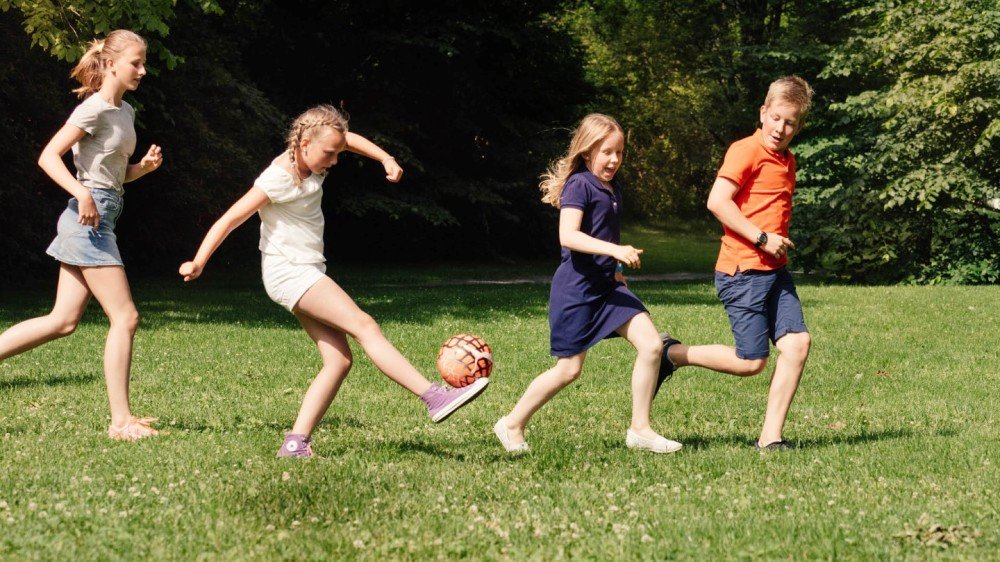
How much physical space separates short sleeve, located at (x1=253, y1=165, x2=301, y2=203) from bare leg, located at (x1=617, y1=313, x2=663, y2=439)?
1.95 metres

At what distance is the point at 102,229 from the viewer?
6402 mm

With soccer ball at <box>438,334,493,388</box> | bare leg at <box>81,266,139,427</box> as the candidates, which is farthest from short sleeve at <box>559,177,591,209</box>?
Result: bare leg at <box>81,266,139,427</box>

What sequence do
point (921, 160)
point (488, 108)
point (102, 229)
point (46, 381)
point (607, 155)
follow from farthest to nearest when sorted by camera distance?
point (488, 108) < point (921, 160) < point (46, 381) < point (102, 229) < point (607, 155)

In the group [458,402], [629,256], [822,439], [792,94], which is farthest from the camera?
[822,439]

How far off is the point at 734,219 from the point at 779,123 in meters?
0.61

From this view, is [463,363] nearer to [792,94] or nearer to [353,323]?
[353,323]

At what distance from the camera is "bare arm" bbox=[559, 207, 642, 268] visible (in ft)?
18.0

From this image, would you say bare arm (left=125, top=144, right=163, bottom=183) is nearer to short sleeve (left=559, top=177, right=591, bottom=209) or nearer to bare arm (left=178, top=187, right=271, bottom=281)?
bare arm (left=178, top=187, right=271, bottom=281)

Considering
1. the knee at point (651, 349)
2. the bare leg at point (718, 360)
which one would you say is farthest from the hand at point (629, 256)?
the bare leg at point (718, 360)

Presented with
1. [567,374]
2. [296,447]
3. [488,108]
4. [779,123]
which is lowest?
[488,108]

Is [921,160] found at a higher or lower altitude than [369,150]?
lower

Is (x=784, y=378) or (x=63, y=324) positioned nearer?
(x=784, y=378)

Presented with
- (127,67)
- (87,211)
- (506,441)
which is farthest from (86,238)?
(506,441)

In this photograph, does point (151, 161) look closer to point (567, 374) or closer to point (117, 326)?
point (117, 326)
